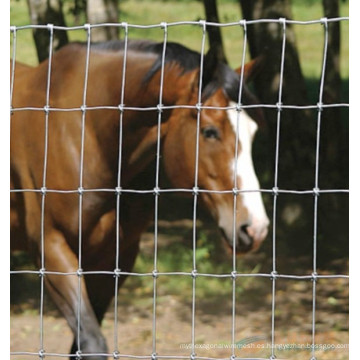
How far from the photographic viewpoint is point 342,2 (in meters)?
2.83

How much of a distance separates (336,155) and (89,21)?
0.95 m

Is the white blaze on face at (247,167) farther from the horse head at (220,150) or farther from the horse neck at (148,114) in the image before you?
the horse neck at (148,114)

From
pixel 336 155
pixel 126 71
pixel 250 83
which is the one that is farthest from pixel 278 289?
pixel 126 71

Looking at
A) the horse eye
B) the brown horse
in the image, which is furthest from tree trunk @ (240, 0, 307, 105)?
the horse eye

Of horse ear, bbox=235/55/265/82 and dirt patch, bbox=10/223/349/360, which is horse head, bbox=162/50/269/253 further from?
dirt patch, bbox=10/223/349/360

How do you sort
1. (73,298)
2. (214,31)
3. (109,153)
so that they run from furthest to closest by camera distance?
(214,31)
(109,153)
(73,298)

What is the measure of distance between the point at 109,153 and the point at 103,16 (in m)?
0.59

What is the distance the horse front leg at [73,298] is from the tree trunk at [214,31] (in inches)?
33.6

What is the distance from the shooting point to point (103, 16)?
2.89m

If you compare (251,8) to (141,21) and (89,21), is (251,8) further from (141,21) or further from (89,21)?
(89,21)

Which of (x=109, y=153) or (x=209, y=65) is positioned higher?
(x=209, y=65)

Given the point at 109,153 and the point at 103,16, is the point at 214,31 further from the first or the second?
the point at 109,153

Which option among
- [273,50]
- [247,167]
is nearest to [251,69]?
[273,50]

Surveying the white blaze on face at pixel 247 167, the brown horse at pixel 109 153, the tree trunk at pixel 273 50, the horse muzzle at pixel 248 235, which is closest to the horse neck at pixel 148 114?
the brown horse at pixel 109 153
